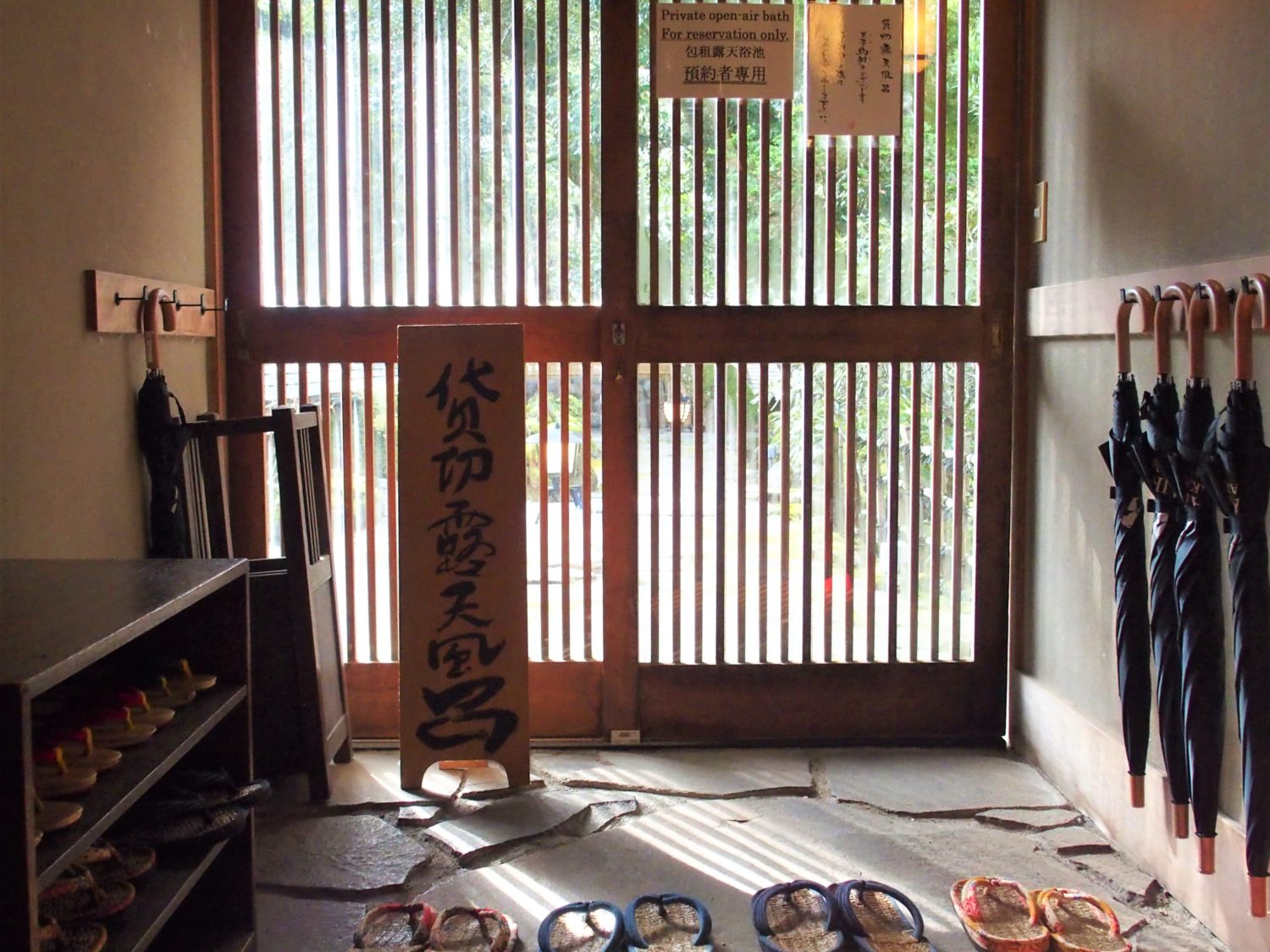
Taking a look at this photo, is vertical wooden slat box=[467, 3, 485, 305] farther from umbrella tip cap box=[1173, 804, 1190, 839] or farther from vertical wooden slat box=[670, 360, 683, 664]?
umbrella tip cap box=[1173, 804, 1190, 839]

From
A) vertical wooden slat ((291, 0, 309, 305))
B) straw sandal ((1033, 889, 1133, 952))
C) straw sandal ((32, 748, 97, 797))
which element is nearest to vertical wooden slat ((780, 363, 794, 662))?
straw sandal ((1033, 889, 1133, 952))

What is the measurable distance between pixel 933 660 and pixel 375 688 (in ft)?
5.75

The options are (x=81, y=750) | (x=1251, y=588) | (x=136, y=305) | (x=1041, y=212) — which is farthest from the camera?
(x=1041, y=212)

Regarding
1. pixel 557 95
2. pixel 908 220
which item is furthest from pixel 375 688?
pixel 908 220

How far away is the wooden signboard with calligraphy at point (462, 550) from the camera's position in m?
3.09

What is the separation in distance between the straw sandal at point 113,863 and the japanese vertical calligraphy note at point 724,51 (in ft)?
8.21

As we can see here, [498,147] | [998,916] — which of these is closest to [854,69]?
[498,147]

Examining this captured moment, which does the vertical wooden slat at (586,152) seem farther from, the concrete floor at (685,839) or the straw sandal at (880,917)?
the straw sandal at (880,917)

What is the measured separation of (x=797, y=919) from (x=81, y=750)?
1.45 meters

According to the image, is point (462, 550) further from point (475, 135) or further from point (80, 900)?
point (80, 900)

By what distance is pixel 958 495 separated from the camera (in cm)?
351

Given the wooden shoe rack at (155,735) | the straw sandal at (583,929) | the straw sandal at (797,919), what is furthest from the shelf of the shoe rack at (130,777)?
the straw sandal at (797,919)

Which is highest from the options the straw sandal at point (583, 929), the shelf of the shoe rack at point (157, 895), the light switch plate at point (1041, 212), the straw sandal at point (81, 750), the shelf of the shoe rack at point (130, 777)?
the light switch plate at point (1041, 212)

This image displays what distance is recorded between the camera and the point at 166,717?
1932mm
